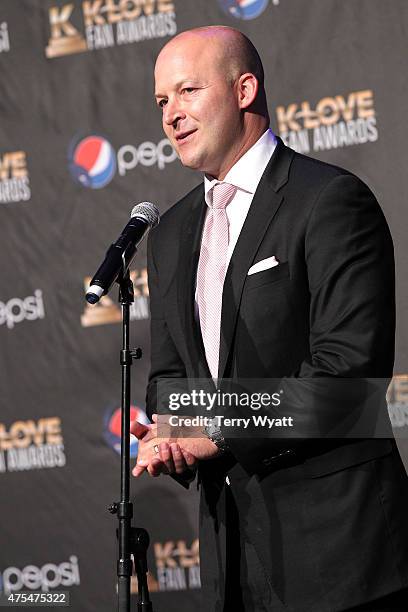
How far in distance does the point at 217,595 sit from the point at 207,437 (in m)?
0.44

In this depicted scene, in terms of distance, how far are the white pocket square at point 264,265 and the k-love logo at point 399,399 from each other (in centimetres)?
185

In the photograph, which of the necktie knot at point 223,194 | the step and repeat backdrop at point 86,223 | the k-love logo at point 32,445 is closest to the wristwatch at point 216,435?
the necktie knot at point 223,194

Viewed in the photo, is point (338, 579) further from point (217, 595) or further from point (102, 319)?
point (102, 319)

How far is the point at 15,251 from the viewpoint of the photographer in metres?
4.57

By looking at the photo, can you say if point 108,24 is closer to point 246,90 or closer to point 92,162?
point 92,162

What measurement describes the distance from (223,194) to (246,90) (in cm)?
29

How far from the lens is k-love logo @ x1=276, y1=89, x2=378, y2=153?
13.3 ft

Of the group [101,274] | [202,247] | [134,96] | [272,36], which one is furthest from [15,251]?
[101,274]

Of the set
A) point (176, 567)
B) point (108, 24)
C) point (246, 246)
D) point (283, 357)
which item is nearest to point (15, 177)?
point (108, 24)

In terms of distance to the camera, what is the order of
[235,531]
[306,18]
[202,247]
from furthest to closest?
[306,18] → [202,247] → [235,531]

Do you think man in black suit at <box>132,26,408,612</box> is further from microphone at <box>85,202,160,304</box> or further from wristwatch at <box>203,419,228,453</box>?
microphone at <box>85,202,160,304</box>

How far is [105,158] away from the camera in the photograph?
176 inches

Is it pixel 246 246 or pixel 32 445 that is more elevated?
pixel 246 246
